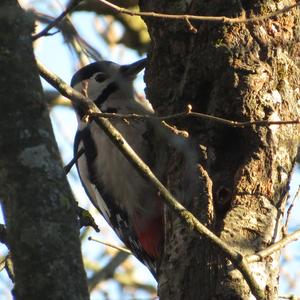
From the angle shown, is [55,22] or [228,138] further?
[228,138]

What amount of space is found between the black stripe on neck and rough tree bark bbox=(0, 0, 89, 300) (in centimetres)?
218

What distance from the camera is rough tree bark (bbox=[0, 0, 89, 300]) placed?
5.94 ft

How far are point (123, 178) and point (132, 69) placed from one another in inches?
25.8

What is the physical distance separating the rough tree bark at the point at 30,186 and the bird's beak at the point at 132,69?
7.31ft

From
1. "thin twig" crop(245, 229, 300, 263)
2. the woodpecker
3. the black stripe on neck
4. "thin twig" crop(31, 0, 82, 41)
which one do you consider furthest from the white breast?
→ "thin twig" crop(31, 0, 82, 41)

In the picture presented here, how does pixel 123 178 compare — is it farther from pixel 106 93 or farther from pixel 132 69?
pixel 132 69

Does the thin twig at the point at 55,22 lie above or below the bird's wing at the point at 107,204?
below

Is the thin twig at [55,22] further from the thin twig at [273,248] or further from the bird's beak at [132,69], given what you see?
the bird's beak at [132,69]

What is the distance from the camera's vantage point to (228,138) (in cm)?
293

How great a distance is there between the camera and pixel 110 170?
4133 millimetres

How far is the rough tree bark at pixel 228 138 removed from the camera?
103 inches

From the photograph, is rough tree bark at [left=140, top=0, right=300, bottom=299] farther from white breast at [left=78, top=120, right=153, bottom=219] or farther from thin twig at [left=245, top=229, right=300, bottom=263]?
white breast at [left=78, top=120, right=153, bottom=219]

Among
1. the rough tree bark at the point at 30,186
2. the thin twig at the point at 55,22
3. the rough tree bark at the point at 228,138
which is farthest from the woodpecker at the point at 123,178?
the rough tree bark at the point at 30,186

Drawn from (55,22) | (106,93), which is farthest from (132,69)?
(55,22)
